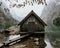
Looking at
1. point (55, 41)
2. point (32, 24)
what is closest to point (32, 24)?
point (32, 24)

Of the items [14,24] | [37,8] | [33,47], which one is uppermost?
[37,8]

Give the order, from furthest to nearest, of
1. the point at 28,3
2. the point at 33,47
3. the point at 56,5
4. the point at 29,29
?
1. the point at 56,5
2. the point at 28,3
3. the point at 29,29
4. the point at 33,47

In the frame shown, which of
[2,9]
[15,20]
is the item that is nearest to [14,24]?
[15,20]

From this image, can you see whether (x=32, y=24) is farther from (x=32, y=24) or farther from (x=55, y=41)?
(x=55, y=41)

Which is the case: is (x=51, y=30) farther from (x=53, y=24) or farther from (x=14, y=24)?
(x=14, y=24)

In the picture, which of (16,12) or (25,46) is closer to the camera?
(25,46)

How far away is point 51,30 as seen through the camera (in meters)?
18.3

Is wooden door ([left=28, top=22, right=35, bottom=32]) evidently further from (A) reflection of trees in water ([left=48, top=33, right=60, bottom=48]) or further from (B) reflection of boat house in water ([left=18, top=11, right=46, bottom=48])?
(A) reflection of trees in water ([left=48, top=33, right=60, bottom=48])

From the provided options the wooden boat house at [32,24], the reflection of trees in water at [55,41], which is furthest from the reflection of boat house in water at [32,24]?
the reflection of trees in water at [55,41]

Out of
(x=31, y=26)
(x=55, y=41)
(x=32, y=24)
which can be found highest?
(x=32, y=24)

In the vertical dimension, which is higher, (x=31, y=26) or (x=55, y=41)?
(x=31, y=26)

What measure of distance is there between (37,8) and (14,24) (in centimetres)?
224

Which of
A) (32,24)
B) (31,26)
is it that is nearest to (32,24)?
(32,24)

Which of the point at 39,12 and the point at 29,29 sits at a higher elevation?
the point at 39,12
